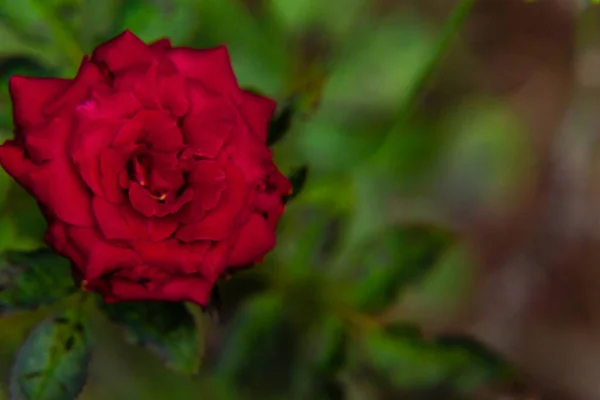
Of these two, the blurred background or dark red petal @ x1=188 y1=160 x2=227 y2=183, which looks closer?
dark red petal @ x1=188 y1=160 x2=227 y2=183

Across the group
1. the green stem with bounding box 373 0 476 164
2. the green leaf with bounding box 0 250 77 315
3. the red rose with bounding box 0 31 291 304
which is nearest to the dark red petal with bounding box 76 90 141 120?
the red rose with bounding box 0 31 291 304

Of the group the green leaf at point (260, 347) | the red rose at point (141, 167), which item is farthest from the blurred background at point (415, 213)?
the red rose at point (141, 167)

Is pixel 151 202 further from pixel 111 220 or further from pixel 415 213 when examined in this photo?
pixel 415 213

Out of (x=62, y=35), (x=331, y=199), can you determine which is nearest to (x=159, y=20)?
(x=62, y=35)

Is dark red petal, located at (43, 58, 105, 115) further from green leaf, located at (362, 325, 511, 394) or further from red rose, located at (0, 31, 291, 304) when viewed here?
green leaf, located at (362, 325, 511, 394)

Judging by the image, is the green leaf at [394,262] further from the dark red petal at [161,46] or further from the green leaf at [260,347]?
the dark red petal at [161,46]

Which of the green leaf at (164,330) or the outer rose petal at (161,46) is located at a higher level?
the outer rose petal at (161,46)

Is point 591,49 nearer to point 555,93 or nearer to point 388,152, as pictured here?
point 555,93

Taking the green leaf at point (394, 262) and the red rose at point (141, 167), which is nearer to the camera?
the red rose at point (141, 167)
